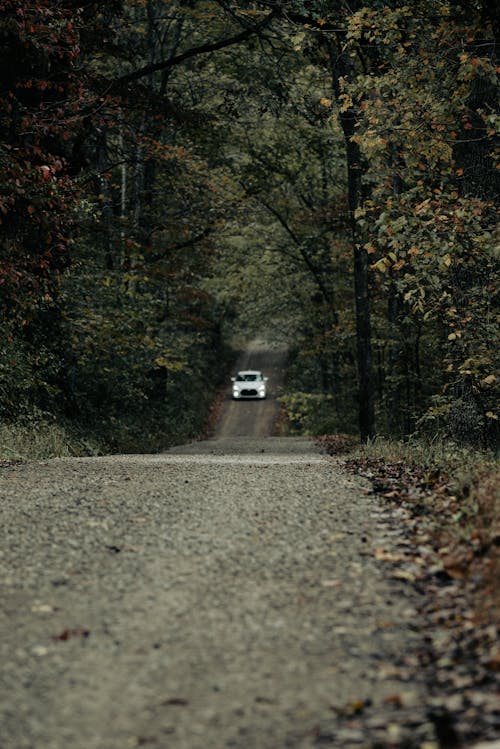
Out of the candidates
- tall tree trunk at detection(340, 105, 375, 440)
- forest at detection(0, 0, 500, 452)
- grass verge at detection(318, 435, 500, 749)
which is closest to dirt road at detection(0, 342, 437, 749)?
grass verge at detection(318, 435, 500, 749)

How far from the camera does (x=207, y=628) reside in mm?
4508

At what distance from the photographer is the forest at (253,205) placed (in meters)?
9.90

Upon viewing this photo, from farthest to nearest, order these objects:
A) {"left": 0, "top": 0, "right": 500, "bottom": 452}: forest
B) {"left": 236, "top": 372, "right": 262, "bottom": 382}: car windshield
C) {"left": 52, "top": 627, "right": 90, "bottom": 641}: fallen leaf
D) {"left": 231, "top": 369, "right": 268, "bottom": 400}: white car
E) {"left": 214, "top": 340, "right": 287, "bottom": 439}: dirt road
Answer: {"left": 236, "top": 372, "right": 262, "bottom": 382}: car windshield, {"left": 231, "top": 369, "right": 268, "bottom": 400}: white car, {"left": 214, "top": 340, "right": 287, "bottom": 439}: dirt road, {"left": 0, "top": 0, "right": 500, "bottom": 452}: forest, {"left": 52, "top": 627, "right": 90, "bottom": 641}: fallen leaf

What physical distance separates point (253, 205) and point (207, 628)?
23.5 meters

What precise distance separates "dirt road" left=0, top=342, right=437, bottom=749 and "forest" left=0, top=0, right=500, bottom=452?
3861 mm

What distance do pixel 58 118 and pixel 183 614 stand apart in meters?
8.60

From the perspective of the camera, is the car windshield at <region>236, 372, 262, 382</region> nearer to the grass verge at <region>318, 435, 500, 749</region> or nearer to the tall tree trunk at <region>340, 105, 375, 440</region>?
the tall tree trunk at <region>340, 105, 375, 440</region>

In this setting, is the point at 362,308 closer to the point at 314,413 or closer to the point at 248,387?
the point at 314,413

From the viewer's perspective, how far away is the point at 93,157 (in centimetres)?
2261

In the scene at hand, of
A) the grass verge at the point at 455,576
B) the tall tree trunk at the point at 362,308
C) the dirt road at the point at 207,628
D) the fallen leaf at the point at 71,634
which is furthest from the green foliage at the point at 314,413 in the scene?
the fallen leaf at the point at 71,634

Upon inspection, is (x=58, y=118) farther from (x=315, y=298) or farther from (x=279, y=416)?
(x=279, y=416)

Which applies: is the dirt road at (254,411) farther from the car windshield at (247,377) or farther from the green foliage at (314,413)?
the green foliage at (314,413)

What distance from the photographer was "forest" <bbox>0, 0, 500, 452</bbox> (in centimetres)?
990

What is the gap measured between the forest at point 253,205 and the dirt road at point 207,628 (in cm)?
386
